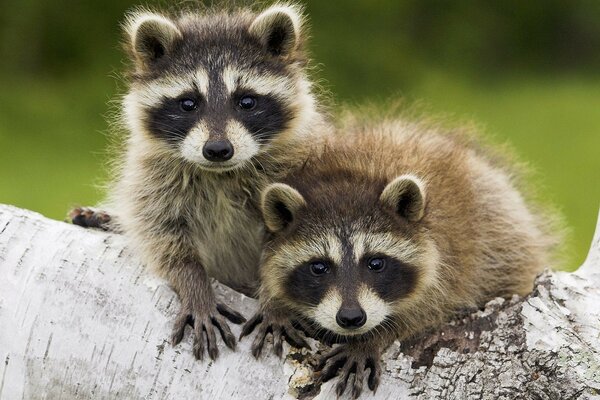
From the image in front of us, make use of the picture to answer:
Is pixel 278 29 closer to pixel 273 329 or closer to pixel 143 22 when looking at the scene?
pixel 143 22

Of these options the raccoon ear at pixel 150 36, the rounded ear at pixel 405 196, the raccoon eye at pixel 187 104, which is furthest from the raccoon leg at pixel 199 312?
the raccoon ear at pixel 150 36

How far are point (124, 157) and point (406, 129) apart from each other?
1473 mm

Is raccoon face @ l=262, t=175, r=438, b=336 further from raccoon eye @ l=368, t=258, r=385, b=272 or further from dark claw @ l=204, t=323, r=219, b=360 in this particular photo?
dark claw @ l=204, t=323, r=219, b=360

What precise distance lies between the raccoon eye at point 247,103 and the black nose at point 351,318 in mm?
1046

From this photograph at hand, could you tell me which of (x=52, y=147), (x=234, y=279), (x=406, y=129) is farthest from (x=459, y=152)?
(x=52, y=147)

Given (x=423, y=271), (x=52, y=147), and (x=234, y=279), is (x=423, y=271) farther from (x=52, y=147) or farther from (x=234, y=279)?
(x=52, y=147)

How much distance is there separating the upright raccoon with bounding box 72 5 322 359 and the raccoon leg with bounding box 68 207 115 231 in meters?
0.15

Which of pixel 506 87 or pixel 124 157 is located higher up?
pixel 124 157

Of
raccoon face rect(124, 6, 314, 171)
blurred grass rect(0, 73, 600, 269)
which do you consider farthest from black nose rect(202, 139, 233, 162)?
blurred grass rect(0, 73, 600, 269)

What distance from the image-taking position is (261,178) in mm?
4707

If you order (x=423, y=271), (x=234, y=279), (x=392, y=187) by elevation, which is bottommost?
(x=234, y=279)

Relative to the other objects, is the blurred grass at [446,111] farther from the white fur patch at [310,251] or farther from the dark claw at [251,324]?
the dark claw at [251,324]

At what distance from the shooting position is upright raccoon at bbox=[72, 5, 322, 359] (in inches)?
173

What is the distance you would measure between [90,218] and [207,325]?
135 centimetres
